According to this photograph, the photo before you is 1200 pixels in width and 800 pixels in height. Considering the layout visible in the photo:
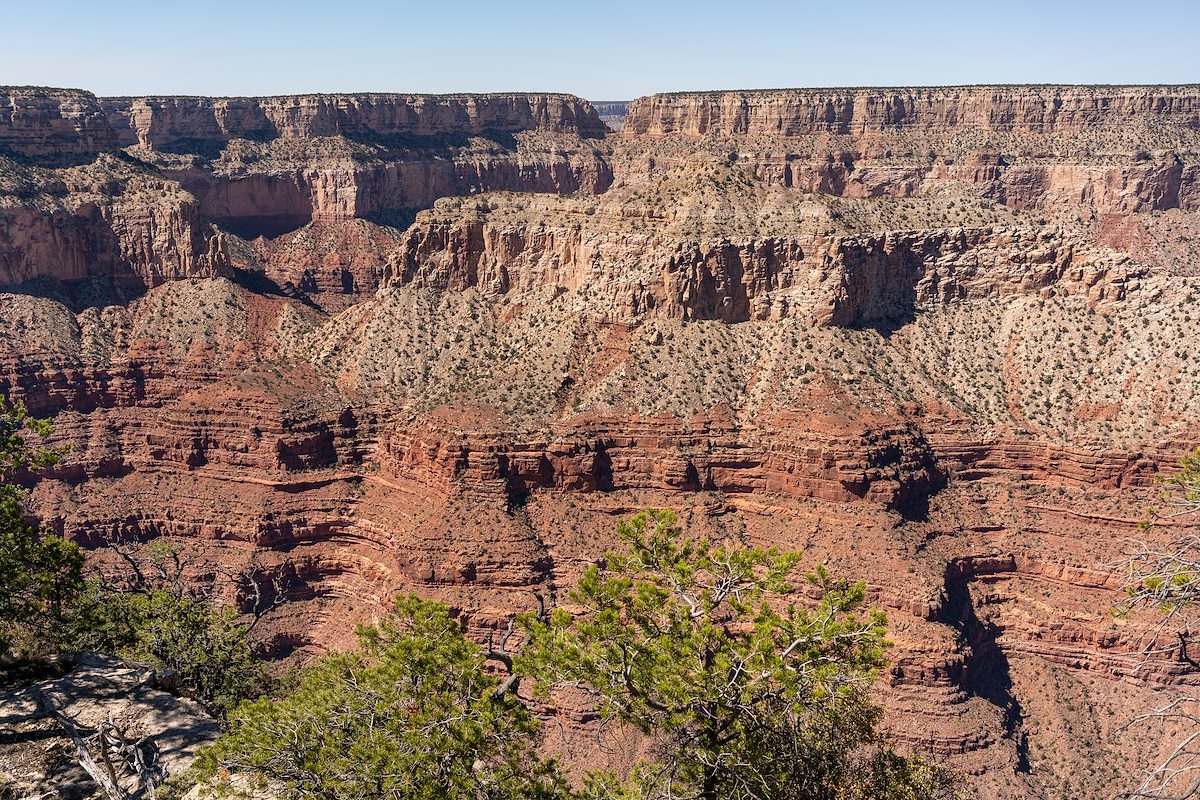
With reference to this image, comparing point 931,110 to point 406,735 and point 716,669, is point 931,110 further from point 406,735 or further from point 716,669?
point 406,735

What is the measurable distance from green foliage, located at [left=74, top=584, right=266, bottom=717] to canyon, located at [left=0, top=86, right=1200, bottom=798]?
1861cm

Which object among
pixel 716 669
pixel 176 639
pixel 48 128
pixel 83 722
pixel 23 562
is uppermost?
pixel 48 128

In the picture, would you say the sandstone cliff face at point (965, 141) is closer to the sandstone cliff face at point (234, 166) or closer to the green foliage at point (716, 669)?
the sandstone cliff face at point (234, 166)

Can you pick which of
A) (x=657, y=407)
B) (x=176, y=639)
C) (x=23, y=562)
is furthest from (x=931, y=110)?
(x=23, y=562)

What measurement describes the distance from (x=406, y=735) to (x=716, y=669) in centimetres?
821

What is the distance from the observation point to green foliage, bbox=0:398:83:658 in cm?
3114

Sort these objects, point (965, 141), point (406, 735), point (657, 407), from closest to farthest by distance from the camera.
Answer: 1. point (406, 735)
2. point (657, 407)
3. point (965, 141)

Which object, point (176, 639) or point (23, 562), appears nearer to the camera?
point (23, 562)

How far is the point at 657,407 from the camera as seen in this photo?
64000 millimetres

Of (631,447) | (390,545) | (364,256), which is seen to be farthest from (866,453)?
(364,256)

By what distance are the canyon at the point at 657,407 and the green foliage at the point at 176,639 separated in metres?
18.6

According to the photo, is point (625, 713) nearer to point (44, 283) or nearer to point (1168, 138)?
point (44, 283)

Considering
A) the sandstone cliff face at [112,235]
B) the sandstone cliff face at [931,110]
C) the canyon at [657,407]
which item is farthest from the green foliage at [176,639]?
the sandstone cliff face at [931,110]

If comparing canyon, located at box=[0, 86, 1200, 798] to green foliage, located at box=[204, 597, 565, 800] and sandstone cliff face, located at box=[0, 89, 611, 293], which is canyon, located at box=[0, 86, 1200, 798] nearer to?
sandstone cliff face, located at box=[0, 89, 611, 293]
